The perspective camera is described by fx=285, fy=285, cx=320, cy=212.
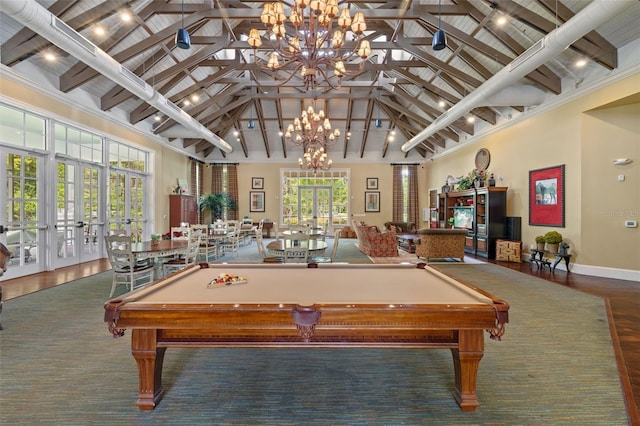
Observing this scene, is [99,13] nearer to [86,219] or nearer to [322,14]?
[322,14]

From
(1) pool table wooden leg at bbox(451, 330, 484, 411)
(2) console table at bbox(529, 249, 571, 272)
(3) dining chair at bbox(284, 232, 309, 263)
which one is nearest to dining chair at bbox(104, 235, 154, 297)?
(3) dining chair at bbox(284, 232, 309, 263)

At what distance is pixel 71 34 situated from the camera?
3986 millimetres

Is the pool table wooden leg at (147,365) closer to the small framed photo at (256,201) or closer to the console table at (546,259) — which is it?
the console table at (546,259)

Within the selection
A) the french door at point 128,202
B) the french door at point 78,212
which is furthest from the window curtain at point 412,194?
the french door at point 78,212

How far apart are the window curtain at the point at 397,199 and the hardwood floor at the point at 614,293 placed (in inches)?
250

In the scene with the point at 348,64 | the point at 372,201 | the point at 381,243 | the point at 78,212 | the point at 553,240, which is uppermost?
the point at 348,64

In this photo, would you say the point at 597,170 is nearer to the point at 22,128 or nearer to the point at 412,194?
the point at 412,194

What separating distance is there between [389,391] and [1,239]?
21.8 ft

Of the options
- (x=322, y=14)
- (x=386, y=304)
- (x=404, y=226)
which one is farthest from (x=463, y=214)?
(x=386, y=304)

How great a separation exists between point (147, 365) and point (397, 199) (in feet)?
40.5

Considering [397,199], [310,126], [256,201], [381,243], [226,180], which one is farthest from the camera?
[256,201]

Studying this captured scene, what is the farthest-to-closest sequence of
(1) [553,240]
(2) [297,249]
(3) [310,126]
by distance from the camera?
(3) [310,126]
(1) [553,240]
(2) [297,249]

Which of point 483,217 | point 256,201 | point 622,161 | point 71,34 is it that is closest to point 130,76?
point 71,34

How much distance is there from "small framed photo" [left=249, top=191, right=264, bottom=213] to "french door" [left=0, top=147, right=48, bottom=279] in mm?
8034
